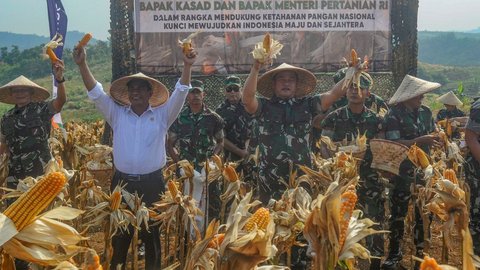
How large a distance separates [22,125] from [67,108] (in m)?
35.0

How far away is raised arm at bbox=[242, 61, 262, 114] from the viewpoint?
404cm

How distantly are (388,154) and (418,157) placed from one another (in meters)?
0.27

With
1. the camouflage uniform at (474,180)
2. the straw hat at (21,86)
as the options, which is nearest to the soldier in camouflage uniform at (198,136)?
the straw hat at (21,86)

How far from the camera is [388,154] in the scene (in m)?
4.70

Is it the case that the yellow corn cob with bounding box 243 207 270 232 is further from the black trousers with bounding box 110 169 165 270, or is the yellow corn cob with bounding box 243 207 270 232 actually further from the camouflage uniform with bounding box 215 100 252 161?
the camouflage uniform with bounding box 215 100 252 161

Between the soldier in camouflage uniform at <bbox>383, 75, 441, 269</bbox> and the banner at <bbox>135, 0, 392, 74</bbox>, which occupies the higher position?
the banner at <bbox>135, 0, 392, 74</bbox>

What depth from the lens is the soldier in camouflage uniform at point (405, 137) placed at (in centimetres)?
496

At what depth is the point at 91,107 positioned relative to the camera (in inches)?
1518

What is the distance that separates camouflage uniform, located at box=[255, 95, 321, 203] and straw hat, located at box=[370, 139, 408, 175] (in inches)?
24.2

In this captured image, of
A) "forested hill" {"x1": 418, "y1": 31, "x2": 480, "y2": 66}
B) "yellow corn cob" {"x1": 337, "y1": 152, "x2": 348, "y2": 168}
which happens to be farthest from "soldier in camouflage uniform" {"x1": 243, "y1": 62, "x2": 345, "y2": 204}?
"forested hill" {"x1": 418, "y1": 31, "x2": 480, "y2": 66}

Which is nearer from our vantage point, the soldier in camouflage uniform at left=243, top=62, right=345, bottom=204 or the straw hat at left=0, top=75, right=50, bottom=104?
the soldier in camouflage uniform at left=243, top=62, right=345, bottom=204

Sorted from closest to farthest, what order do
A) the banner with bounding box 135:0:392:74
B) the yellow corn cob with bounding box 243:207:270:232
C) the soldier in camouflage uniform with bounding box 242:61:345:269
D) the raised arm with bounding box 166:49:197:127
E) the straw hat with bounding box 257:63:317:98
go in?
the yellow corn cob with bounding box 243:207:270:232, the raised arm with bounding box 166:49:197:127, the soldier in camouflage uniform with bounding box 242:61:345:269, the straw hat with bounding box 257:63:317:98, the banner with bounding box 135:0:392:74

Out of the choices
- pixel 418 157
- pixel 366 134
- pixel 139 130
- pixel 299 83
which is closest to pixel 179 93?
pixel 139 130

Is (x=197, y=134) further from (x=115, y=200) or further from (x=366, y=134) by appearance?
(x=115, y=200)
